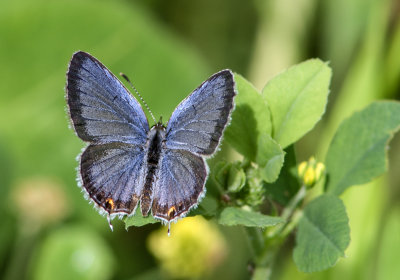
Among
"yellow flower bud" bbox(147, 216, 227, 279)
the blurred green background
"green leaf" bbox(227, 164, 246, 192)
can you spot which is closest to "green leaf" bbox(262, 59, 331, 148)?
"green leaf" bbox(227, 164, 246, 192)

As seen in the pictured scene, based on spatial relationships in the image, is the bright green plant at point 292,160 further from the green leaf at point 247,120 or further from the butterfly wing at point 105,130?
the butterfly wing at point 105,130

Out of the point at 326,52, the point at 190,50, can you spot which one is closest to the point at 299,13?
the point at 326,52

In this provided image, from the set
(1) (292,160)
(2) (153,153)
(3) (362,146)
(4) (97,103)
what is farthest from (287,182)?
(4) (97,103)

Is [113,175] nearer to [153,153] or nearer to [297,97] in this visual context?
[153,153]

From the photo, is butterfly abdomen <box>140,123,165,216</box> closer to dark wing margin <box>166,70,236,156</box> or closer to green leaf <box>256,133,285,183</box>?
dark wing margin <box>166,70,236,156</box>

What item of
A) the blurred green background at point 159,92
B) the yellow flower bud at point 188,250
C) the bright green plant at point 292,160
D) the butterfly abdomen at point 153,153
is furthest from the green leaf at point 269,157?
the yellow flower bud at point 188,250

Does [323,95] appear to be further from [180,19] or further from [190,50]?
[180,19]
